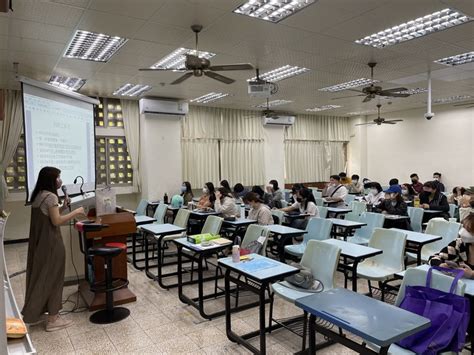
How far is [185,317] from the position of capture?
135 inches

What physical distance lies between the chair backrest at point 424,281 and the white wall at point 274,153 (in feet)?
27.0

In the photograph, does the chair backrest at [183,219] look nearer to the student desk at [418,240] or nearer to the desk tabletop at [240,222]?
the desk tabletop at [240,222]

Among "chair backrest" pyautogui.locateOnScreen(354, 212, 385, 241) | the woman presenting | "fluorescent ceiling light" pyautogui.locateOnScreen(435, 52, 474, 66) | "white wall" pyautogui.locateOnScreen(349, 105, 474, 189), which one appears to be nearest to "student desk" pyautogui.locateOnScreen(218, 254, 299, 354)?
the woman presenting

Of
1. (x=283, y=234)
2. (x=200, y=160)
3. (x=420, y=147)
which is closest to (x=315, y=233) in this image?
(x=283, y=234)

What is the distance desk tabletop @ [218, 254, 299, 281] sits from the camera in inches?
97.7

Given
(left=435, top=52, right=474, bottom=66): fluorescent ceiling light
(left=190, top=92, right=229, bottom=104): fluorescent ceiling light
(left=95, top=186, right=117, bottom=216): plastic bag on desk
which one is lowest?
(left=95, top=186, right=117, bottom=216): plastic bag on desk

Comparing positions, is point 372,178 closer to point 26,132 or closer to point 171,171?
point 171,171

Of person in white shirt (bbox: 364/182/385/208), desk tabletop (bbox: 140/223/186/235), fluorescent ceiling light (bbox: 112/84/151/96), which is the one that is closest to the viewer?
desk tabletop (bbox: 140/223/186/235)

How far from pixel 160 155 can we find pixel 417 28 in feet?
19.4

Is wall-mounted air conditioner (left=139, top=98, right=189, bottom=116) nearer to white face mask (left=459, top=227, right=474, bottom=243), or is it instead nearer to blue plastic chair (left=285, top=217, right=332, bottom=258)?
blue plastic chair (left=285, top=217, right=332, bottom=258)

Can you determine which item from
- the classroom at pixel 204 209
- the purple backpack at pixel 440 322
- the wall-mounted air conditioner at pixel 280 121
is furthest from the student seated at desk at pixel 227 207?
the wall-mounted air conditioner at pixel 280 121

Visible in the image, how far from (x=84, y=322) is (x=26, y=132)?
1.97 metres

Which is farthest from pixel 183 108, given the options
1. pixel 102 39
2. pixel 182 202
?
pixel 102 39

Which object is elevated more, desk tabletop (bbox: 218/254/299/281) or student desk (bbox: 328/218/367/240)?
desk tabletop (bbox: 218/254/299/281)
